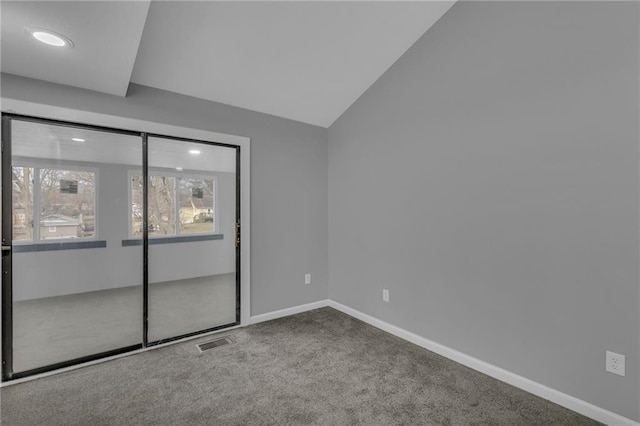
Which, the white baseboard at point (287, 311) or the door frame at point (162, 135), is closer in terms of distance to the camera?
the door frame at point (162, 135)

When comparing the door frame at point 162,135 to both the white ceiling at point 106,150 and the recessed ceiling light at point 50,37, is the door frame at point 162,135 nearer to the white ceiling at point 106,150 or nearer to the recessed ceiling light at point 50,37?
the white ceiling at point 106,150

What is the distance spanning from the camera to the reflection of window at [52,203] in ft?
7.75

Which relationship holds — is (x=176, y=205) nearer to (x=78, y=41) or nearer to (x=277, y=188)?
(x=277, y=188)

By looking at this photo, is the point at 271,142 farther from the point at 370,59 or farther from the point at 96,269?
the point at 96,269

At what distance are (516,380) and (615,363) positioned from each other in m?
0.62

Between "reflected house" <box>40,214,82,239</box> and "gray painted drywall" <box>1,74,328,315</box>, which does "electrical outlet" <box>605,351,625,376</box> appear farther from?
"reflected house" <box>40,214,82,239</box>

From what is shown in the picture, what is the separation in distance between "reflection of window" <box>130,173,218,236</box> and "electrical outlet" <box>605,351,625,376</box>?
3.43 metres

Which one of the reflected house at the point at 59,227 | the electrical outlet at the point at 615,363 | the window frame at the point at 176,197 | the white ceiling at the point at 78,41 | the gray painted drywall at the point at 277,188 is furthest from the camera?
the gray painted drywall at the point at 277,188

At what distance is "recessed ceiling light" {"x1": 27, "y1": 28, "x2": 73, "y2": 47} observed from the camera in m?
1.71

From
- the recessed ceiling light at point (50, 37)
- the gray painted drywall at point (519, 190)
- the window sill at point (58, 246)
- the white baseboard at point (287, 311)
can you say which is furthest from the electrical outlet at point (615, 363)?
the window sill at point (58, 246)

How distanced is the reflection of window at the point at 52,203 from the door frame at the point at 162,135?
110 mm

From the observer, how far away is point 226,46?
2.60 m

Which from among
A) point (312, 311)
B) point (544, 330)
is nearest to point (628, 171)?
point (544, 330)

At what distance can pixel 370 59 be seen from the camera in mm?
3033
